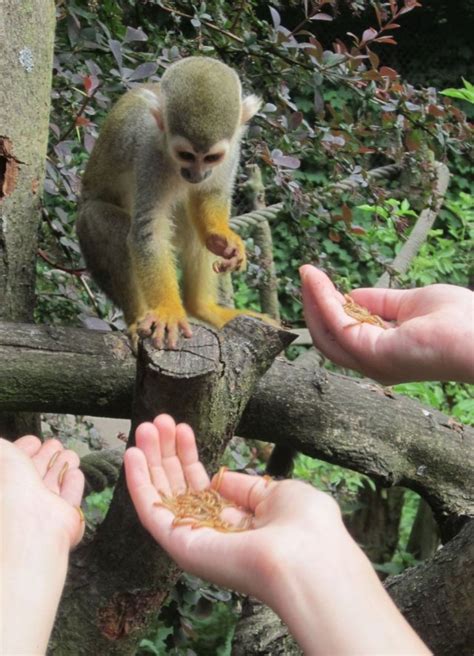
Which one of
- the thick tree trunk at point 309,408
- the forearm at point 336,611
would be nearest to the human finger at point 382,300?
the thick tree trunk at point 309,408

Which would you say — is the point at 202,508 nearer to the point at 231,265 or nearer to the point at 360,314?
the point at 360,314

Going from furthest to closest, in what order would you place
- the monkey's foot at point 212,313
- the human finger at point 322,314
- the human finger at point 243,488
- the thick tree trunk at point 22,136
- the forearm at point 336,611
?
the monkey's foot at point 212,313
the thick tree trunk at point 22,136
the human finger at point 322,314
the human finger at point 243,488
the forearm at point 336,611

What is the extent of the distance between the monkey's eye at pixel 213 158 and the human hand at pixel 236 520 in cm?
137

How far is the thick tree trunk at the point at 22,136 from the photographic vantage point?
7.42 ft

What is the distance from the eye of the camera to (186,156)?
264cm

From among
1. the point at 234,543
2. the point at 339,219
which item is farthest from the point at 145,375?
the point at 339,219

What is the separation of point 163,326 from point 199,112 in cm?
83

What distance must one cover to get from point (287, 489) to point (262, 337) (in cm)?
61

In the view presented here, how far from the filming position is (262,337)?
6.14 ft

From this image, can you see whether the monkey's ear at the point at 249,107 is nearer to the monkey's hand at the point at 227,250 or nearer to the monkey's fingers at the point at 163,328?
the monkey's hand at the point at 227,250

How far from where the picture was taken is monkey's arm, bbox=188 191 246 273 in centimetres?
265

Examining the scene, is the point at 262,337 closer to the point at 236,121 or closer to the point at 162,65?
the point at 236,121

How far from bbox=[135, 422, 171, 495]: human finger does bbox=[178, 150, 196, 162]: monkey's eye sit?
1.41 meters

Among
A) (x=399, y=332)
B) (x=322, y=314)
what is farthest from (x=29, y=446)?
(x=399, y=332)
